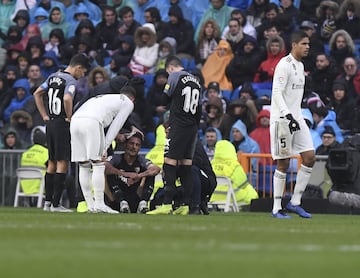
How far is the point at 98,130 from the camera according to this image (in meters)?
15.6

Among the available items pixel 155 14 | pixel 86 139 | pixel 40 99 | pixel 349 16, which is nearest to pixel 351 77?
pixel 349 16

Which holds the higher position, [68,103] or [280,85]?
[280,85]

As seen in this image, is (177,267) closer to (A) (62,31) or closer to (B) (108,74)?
(B) (108,74)

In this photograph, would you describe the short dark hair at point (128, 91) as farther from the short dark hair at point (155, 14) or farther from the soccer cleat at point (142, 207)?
the short dark hair at point (155, 14)

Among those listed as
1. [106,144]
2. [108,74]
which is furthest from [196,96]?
[108,74]

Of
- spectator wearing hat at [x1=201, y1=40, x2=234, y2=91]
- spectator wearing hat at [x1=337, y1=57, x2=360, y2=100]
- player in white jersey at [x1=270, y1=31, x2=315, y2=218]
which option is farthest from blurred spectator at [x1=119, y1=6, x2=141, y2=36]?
player in white jersey at [x1=270, y1=31, x2=315, y2=218]

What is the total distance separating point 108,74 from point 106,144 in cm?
747

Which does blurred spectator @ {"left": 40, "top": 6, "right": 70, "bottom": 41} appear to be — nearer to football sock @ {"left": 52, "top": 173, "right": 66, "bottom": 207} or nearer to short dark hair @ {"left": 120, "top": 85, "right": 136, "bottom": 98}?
football sock @ {"left": 52, "top": 173, "right": 66, "bottom": 207}

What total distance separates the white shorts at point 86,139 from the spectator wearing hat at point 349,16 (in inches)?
304

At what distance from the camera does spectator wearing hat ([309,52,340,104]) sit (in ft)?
69.3

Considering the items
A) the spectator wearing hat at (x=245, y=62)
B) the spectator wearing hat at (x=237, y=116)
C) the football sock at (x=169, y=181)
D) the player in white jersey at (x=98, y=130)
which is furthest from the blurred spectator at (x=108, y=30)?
the football sock at (x=169, y=181)

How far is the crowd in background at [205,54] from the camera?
20750mm

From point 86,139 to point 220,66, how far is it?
775 cm

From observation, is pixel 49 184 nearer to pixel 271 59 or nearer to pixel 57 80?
pixel 57 80
